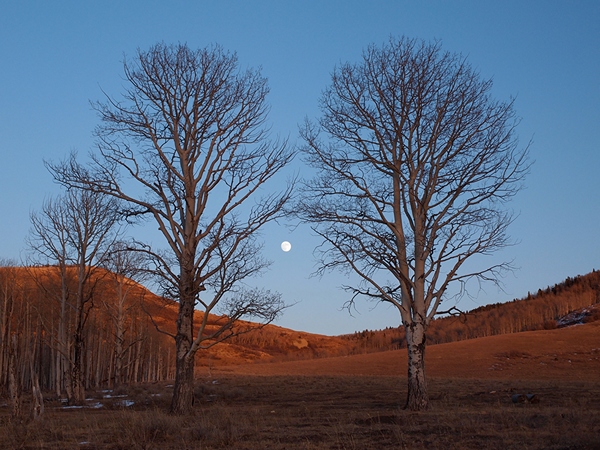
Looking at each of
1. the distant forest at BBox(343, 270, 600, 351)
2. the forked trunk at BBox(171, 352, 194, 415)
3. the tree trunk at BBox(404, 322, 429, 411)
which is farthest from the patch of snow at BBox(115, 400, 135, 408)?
the distant forest at BBox(343, 270, 600, 351)

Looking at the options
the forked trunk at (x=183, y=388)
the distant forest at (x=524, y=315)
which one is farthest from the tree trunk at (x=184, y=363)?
the distant forest at (x=524, y=315)

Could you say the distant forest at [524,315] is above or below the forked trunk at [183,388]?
above

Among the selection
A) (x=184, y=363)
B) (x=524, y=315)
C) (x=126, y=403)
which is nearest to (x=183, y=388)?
(x=184, y=363)

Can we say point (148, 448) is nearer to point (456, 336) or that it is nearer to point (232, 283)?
point (232, 283)

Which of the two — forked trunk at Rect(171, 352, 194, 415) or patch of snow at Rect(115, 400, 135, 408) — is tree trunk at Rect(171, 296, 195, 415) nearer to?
forked trunk at Rect(171, 352, 194, 415)

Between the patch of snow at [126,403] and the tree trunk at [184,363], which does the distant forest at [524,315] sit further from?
the tree trunk at [184,363]

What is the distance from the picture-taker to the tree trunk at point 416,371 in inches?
590

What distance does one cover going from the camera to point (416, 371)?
15.2 metres

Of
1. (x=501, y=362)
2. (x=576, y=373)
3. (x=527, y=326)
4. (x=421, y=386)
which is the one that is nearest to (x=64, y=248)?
(x=421, y=386)

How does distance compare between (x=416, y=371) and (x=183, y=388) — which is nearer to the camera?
(x=416, y=371)

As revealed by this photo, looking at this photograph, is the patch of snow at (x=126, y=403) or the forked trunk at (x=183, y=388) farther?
the patch of snow at (x=126, y=403)

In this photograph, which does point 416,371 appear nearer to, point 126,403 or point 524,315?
point 126,403

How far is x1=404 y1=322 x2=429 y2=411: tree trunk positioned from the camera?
49.2 ft

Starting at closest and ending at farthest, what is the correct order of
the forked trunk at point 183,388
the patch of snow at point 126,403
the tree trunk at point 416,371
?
the tree trunk at point 416,371 → the forked trunk at point 183,388 → the patch of snow at point 126,403
